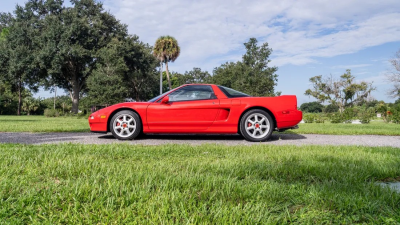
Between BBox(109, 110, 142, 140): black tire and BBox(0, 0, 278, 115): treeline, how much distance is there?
936 inches

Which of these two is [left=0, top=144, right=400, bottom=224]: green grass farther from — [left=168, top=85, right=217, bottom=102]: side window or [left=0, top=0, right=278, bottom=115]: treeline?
[left=0, top=0, right=278, bottom=115]: treeline

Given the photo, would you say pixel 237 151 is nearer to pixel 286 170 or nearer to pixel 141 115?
pixel 286 170

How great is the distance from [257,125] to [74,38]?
29.6 metres

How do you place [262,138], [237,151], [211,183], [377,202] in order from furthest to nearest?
1. [262,138]
2. [237,151]
3. [211,183]
4. [377,202]

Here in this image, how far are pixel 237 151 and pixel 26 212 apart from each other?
2797 mm

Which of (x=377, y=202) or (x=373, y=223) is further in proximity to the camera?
(x=377, y=202)

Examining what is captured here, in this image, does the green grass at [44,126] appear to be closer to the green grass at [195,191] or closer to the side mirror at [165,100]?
the side mirror at [165,100]

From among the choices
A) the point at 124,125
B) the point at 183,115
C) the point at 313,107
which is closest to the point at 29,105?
the point at 124,125

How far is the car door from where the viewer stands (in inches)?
230

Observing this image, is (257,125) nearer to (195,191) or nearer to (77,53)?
(195,191)

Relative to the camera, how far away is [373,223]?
5.76ft

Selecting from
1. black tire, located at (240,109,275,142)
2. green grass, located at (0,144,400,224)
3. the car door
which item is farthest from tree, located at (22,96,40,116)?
green grass, located at (0,144,400,224)

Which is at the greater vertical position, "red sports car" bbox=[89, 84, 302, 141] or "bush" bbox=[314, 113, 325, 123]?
"red sports car" bbox=[89, 84, 302, 141]

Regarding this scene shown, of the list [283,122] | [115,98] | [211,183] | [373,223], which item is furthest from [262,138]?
[115,98]
